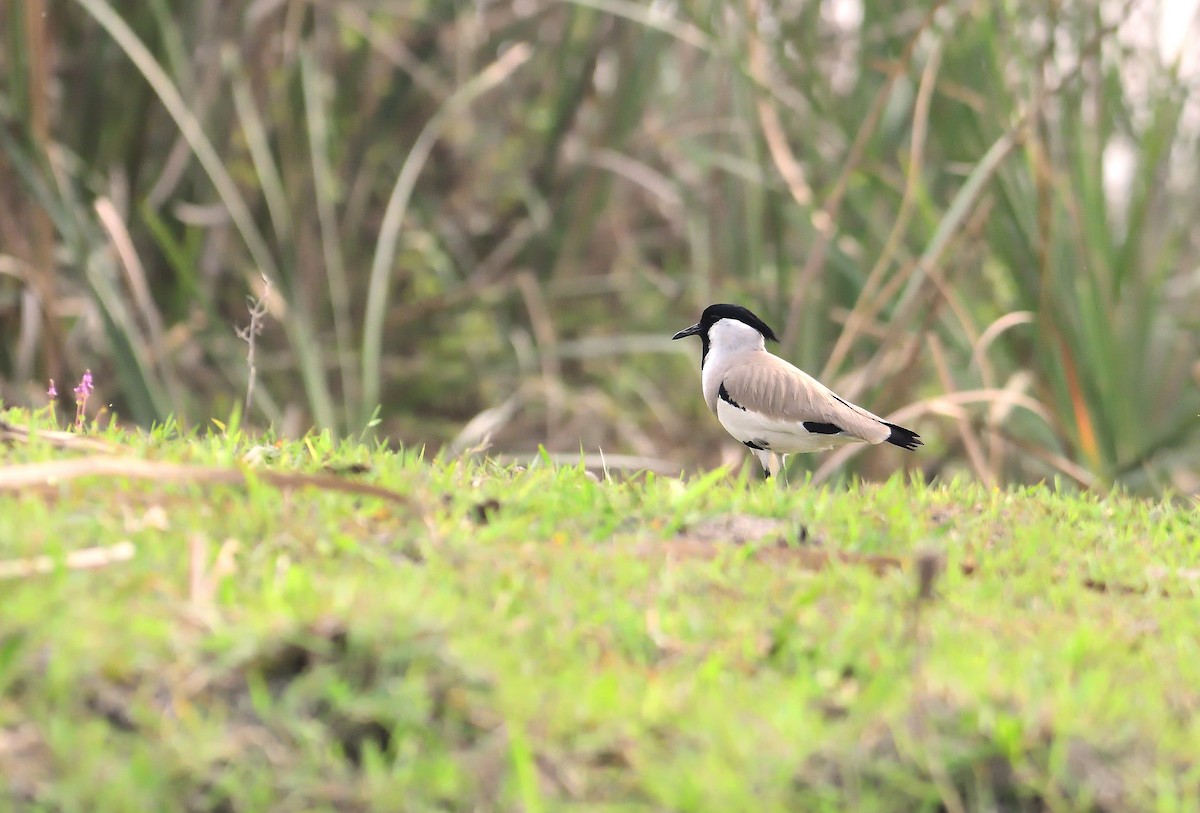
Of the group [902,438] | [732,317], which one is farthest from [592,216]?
[902,438]

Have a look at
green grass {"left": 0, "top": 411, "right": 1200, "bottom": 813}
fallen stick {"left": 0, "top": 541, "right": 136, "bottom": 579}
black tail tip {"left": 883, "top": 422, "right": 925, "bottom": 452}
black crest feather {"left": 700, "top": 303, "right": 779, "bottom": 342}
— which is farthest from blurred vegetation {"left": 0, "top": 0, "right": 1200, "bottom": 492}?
fallen stick {"left": 0, "top": 541, "right": 136, "bottom": 579}

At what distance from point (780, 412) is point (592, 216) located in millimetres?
4117

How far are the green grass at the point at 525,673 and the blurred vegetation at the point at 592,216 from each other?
2.67m

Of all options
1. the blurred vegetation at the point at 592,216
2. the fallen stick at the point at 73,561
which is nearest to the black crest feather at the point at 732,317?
the blurred vegetation at the point at 592,216

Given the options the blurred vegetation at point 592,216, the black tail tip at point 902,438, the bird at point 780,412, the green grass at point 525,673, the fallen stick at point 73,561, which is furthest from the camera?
the blurred vegetation at point 592,216

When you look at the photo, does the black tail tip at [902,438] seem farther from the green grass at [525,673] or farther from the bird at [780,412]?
the green grass at [525,673]

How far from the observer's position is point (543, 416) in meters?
8.59

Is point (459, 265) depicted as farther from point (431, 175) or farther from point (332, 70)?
point (332, 70)

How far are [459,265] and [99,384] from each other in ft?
7.43

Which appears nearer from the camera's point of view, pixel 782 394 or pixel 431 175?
pixel 782 394

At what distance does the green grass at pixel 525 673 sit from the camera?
2.38 meters

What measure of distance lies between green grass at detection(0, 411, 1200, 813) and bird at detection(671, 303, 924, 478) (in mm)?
1015

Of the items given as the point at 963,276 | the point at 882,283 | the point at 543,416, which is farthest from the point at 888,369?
the point at 543,416

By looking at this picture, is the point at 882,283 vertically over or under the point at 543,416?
over
